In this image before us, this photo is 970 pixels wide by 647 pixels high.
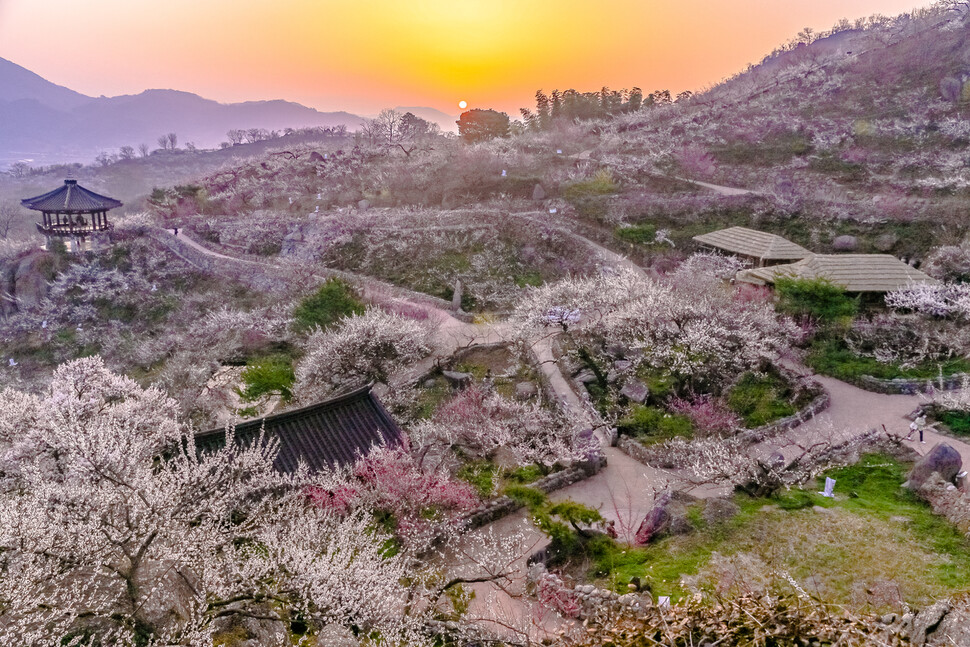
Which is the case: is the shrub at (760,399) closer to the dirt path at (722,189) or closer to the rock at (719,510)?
the rock at (719,510)

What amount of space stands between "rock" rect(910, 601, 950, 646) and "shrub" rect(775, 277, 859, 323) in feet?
53.6

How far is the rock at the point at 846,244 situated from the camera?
28562 mm

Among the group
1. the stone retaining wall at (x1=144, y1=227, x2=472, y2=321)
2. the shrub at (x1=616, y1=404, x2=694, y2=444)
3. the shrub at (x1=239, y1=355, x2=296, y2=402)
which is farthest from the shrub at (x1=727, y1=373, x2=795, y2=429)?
the shrub at (x1=239, y1=355, x2=296, y2=402)

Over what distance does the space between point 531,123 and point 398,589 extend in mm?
69854

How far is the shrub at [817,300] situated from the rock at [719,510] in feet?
35.7

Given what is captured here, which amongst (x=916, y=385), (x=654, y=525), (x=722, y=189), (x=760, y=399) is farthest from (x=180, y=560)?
(x=722, y=189)

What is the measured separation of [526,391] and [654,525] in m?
8.17

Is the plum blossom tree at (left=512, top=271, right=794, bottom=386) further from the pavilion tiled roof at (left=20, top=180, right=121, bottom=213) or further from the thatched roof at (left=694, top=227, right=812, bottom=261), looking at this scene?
the pavilion tiled roof at (left=20, top=180, right=121, bottom=213)

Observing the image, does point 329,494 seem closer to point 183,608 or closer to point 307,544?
point 307,544

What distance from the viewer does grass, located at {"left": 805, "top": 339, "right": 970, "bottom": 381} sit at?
17.6 m

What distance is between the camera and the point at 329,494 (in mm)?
11812

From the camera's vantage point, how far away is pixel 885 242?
A: 2808 centimetres

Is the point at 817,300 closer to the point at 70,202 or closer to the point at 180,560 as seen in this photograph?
the point at 180,560

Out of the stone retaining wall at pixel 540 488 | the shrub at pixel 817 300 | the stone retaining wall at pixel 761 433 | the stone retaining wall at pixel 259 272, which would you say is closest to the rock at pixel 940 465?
the stone retaining wall at pixel 761 433
